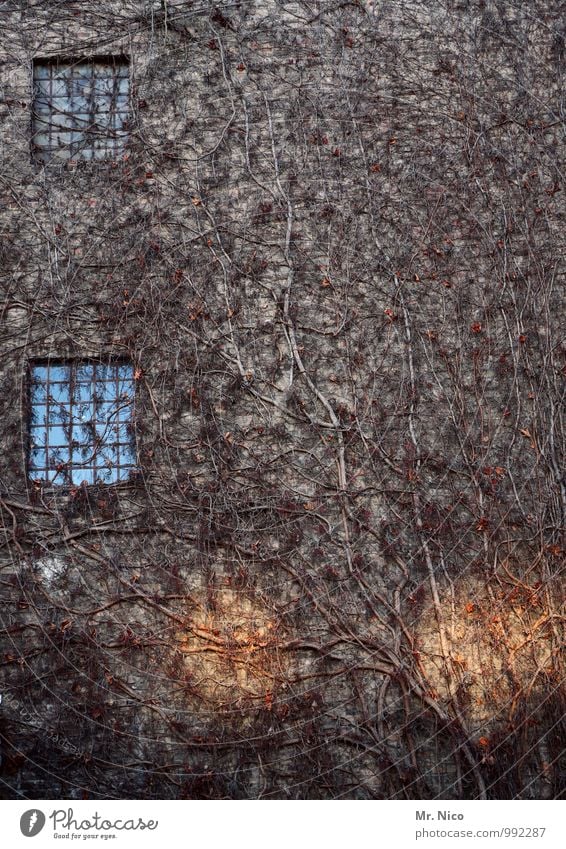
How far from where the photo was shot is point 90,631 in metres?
5.71

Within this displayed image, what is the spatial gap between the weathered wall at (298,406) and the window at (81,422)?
0.35ft

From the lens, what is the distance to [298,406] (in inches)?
238

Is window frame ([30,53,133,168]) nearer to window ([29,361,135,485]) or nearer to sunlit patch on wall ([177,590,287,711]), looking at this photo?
window ([29,361,135,485])

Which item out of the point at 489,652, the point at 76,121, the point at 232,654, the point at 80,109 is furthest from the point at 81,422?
the point at 489,652

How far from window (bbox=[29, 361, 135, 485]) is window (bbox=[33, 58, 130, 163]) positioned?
155 cm

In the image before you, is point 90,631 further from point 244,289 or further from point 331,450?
point 244,289

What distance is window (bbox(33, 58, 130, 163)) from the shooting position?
6.50 metres

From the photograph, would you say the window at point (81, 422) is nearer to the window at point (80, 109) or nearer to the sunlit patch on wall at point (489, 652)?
Result: the window at point (80, 109)

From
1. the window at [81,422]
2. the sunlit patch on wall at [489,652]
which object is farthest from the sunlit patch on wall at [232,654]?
the window at [81,422]

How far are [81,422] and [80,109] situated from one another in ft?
7.49

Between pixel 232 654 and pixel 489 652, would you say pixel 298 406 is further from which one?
pixel 489 652
